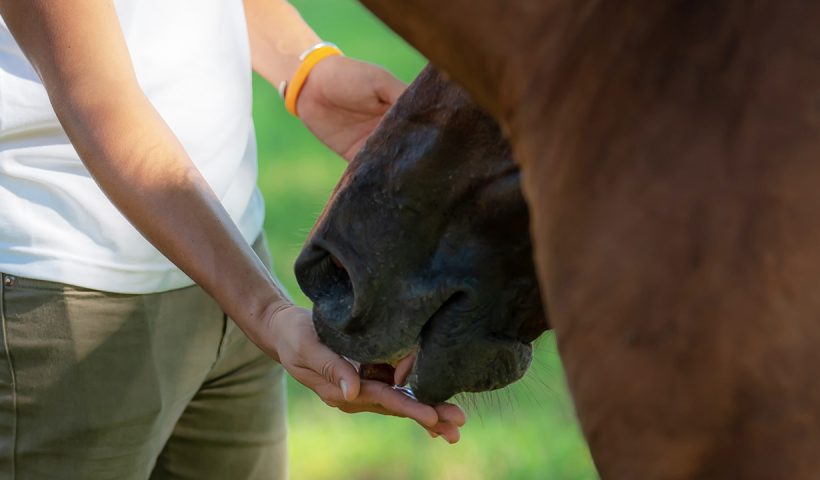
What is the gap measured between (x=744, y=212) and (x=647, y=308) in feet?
0.26

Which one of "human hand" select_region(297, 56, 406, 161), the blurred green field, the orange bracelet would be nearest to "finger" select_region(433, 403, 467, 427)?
"human hand" select_region(297, 56, 406, 161)

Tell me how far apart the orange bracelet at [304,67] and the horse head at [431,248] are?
0.65m

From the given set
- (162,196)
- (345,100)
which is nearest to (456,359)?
(162,196)

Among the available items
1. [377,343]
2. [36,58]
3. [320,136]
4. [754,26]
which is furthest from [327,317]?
[320,136]

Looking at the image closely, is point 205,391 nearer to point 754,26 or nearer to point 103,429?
point 103,429

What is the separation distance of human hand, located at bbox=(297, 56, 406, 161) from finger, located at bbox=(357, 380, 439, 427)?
1.66 ft

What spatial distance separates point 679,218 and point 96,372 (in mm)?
922

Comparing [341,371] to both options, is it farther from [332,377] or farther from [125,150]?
→ [125,150]

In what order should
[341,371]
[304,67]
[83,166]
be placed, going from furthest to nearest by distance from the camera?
1. [304,67]
2. [83,166]
3. [341,371]

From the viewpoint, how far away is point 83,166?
1464mm

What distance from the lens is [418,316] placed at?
1099mm

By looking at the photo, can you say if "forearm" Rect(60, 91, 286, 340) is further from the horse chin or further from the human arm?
the human arm

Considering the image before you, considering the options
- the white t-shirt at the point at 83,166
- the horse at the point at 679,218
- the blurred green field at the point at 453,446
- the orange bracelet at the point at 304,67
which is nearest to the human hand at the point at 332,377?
the white t-shirt at the point at 83,166

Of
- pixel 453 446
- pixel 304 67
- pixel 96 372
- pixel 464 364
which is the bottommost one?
pixel 453 446
